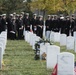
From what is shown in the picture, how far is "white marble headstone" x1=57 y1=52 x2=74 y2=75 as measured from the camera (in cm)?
1248

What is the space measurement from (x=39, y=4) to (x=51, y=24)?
452 centimetres

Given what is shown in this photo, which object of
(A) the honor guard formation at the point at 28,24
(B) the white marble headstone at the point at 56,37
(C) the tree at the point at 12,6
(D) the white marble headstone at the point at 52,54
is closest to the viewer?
(D) the white marble headstone at the point at 52,54

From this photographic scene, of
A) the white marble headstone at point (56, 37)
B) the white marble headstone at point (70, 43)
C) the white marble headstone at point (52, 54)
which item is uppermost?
the white marble headstone at point (52, 54)

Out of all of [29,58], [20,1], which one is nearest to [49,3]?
[20,1]

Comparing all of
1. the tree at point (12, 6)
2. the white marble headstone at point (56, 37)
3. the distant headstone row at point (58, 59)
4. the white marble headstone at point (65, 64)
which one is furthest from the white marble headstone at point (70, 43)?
the tree at point (12, 6)

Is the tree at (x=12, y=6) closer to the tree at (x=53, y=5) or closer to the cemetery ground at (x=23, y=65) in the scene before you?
the tree at (x=53, y=5)

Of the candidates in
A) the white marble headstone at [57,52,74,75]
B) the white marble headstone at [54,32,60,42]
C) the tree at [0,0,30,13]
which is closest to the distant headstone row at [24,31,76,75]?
the white marble headstone at [57,52,74,75]

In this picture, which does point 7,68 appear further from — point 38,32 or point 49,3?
point 49,3

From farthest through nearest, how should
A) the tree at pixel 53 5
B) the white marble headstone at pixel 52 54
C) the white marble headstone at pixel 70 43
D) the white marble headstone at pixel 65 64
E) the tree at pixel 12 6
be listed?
the tree at pixel 12 6 → the tree at pixel 53 5 → the white marble headstone at pixel 70 43 → the white marble headstone at pixel 52 54 → the white marble headstone at pixel 65 64

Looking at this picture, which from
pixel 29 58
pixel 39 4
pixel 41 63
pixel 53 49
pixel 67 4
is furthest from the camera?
pixel 67 4

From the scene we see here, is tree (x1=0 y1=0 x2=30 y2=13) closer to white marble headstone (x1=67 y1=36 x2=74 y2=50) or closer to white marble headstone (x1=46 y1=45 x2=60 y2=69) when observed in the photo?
white marble headstone (x1=67 y1=36 x2=74 y2=50)

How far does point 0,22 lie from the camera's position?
32.6 metres

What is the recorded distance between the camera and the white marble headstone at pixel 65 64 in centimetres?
1248

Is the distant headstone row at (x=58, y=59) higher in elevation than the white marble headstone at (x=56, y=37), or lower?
higher
